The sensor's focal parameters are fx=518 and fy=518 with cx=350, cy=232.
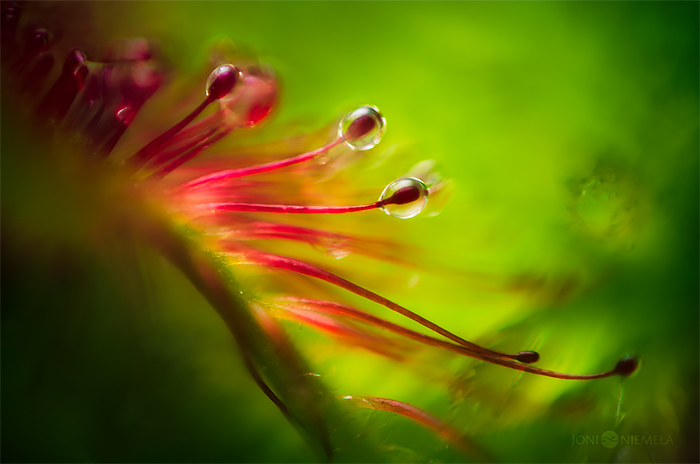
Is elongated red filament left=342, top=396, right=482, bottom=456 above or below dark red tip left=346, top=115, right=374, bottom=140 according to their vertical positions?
below

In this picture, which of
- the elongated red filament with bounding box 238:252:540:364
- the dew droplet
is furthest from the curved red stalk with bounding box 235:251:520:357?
the dew droplet

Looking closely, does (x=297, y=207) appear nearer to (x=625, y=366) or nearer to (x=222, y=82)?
(x=222, y=82)

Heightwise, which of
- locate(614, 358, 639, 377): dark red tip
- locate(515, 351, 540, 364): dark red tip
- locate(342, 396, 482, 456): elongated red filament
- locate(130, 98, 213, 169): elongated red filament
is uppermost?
locate(130, 98, 213, 169): elongated red filament

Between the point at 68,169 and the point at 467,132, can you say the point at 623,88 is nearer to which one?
the point at 467,132

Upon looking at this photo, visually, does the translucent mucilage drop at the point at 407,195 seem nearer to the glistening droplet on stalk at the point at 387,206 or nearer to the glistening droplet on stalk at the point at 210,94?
the glistening droplet on stalk at the point at 387,206

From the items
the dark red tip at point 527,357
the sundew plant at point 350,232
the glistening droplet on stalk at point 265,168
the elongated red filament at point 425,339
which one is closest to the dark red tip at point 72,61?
the sundew plant at point 350,232

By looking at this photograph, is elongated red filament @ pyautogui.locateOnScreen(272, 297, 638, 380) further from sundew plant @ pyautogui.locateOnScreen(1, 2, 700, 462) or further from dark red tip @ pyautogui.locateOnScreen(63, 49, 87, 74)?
dark red tip @ pyautogui.locateOnScreen(63, 49, 87, 74)

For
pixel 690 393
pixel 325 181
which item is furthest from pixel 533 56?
pixel 690 393
